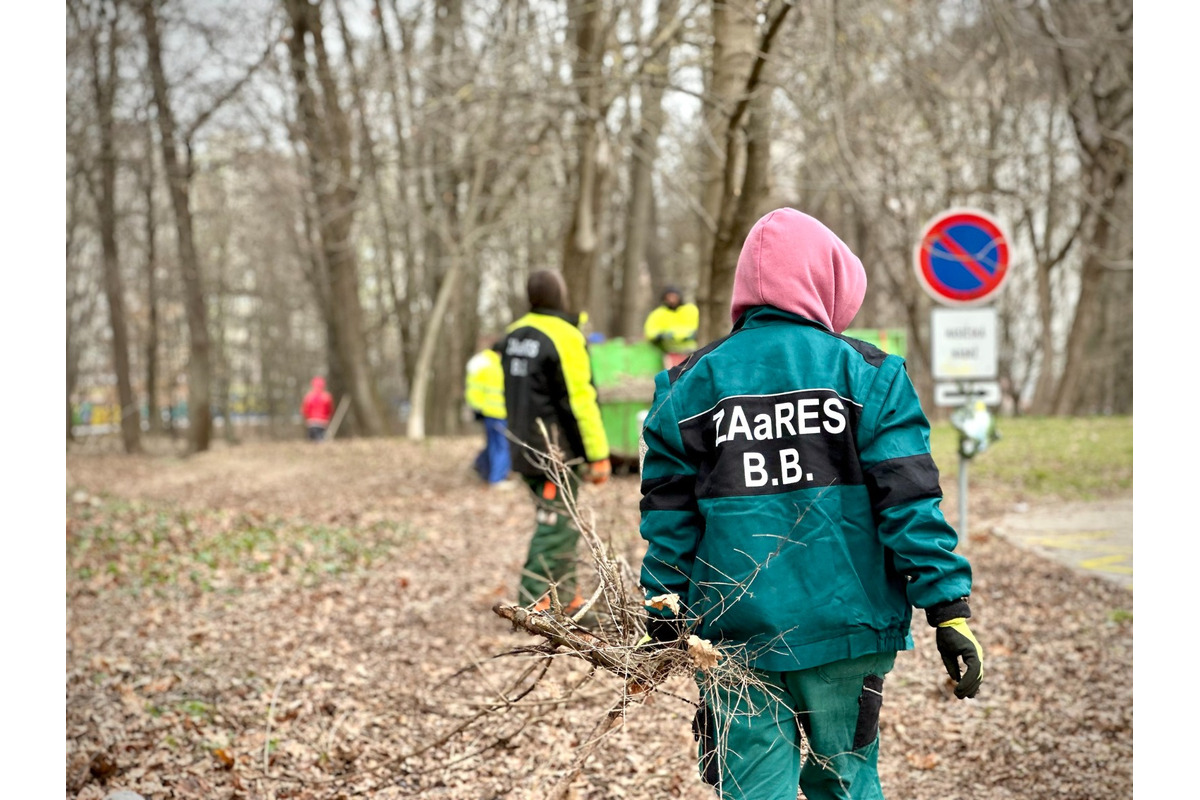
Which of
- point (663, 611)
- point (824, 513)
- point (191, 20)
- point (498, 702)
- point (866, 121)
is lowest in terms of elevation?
point (498, 702)

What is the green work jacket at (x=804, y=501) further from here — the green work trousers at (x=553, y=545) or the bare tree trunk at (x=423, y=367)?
the bare tree trunk at (x=423, y=367)

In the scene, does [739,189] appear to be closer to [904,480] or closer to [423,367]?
[904,480]

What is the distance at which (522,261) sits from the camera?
37.8m

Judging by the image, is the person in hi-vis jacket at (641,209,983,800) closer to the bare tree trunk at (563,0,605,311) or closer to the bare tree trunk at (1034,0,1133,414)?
the bare tree trunk at (1034,0,1133,414)

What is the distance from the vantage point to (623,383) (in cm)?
1246

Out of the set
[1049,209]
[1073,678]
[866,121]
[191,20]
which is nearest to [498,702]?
[1073,678]

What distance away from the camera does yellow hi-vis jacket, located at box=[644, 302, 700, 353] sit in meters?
12.1

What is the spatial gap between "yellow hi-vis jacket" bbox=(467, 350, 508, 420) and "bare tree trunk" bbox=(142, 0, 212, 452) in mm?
11120

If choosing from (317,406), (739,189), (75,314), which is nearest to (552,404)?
(739,189)

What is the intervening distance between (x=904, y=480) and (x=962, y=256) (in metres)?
5.36

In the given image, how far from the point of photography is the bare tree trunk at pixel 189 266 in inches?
784

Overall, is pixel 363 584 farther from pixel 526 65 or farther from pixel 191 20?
pixel 191 20

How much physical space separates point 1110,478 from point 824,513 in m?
11.1

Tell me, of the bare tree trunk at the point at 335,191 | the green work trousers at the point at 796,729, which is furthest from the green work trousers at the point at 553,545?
the bare tree trunk at the point at 335,191
